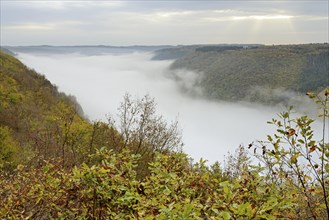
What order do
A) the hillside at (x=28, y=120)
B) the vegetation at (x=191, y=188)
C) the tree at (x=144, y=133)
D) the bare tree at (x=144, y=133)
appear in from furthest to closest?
the bare tree at (x=144, y=133) → the tree at (x=144, y=133) → the hillside at (x=28, y=120) → the vegetation at (x=191, y=188)

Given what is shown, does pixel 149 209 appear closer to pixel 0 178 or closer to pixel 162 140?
pixel 0 178

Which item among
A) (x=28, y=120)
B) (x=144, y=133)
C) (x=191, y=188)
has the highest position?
(x=191, y=188)

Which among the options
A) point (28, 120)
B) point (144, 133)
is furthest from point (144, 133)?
point (28, 120)

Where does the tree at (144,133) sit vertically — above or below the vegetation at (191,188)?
below

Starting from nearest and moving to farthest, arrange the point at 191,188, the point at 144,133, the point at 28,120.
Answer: the point at 191,188 < the point at 144,133 < the point at 28,120

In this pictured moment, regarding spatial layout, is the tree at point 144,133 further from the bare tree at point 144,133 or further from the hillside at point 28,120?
the hillside at point 28,120

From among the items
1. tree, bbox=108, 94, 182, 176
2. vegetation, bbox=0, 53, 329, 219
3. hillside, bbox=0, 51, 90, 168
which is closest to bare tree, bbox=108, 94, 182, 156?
tree, bbox=108, 94, 182, 176

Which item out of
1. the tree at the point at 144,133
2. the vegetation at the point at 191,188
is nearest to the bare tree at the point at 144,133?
the tree at the point at 144,133

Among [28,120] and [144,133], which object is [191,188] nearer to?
[144,133]

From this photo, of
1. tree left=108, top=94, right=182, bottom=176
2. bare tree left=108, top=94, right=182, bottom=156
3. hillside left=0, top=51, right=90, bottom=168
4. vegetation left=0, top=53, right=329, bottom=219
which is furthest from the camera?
bare tree left=108, top=94, right=182, bottom=156

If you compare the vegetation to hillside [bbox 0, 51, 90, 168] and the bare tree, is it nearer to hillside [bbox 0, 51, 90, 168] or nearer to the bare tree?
hillside [bbox 0, 51, 90, 168]

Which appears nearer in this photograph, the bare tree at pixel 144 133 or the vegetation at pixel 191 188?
the vegetation at pixel 191 188

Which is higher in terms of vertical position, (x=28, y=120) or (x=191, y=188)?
(x=191, y=188)
